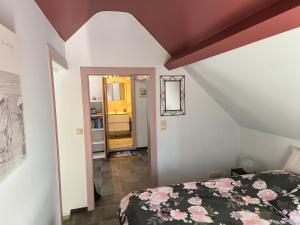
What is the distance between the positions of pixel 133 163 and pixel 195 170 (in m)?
1.91

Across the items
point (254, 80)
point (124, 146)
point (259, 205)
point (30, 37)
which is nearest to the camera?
point (30, 37)

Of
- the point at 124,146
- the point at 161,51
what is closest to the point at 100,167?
the point at 124,146

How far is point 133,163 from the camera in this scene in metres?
5.14

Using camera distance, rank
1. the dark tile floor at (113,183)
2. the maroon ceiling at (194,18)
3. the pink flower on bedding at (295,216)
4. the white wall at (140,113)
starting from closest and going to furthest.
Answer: the maroon ceiling at (194,18) → the pink flower on bedding at (295,216) → the dark tile floor at (113,183) → the white wall at (140,113)

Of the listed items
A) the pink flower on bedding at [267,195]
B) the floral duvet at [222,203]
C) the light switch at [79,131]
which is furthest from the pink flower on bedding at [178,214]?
the light switch at [79,131]

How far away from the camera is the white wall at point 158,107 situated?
3018 mm

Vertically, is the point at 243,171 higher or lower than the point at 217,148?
lower

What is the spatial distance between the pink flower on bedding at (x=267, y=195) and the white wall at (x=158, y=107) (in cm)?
147

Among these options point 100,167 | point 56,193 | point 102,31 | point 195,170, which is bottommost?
point 100,167

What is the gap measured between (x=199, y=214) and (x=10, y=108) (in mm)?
1633

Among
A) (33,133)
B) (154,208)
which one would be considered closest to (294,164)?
(154,208)

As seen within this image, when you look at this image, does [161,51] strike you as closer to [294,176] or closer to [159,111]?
[159,111]

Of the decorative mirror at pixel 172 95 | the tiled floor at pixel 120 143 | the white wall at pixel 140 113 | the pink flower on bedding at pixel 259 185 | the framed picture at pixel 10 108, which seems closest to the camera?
the framed picture at pixel 10 108

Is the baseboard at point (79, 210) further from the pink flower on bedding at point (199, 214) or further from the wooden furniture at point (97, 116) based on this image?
the wooden furniture at point (97, 116)
